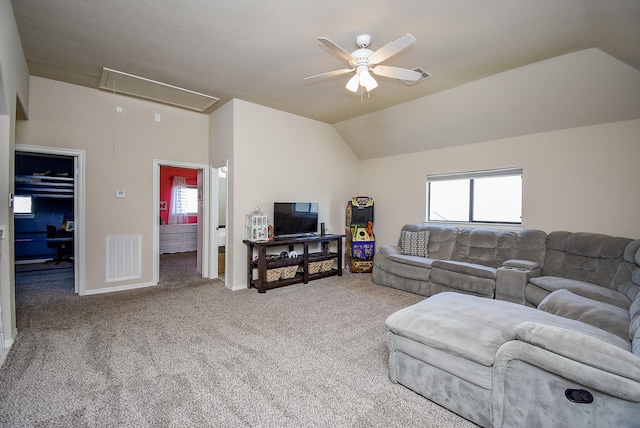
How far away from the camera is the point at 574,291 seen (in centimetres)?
274

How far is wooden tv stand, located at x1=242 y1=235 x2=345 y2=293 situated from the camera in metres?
4.20

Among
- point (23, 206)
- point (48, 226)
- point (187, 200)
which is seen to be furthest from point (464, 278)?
point (23, 206)

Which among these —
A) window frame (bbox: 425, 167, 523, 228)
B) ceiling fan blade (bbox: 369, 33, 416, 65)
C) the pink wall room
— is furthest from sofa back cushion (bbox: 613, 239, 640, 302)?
the pink wall room

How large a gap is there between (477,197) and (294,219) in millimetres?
Answer: 3004

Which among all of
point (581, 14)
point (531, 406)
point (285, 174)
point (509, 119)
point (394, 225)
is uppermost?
point (581, 14)

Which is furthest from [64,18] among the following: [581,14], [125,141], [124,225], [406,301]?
[406,301]

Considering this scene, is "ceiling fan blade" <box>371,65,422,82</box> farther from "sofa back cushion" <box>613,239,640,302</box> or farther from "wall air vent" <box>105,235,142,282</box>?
"wall air vent" <box>105,235,142,282</box>

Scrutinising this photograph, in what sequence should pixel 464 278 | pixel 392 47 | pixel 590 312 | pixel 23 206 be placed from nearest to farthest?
pixel 590 312 < pixel 392 47 < pixel 464 278 < pixel 23 206

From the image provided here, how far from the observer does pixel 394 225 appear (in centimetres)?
558

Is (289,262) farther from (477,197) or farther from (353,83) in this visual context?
(477,197)

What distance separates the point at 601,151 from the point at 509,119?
1058mm

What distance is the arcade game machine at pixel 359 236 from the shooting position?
17.4ft

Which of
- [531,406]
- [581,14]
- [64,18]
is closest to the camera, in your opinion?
[531,406]

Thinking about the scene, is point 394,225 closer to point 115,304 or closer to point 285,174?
point 285,174
